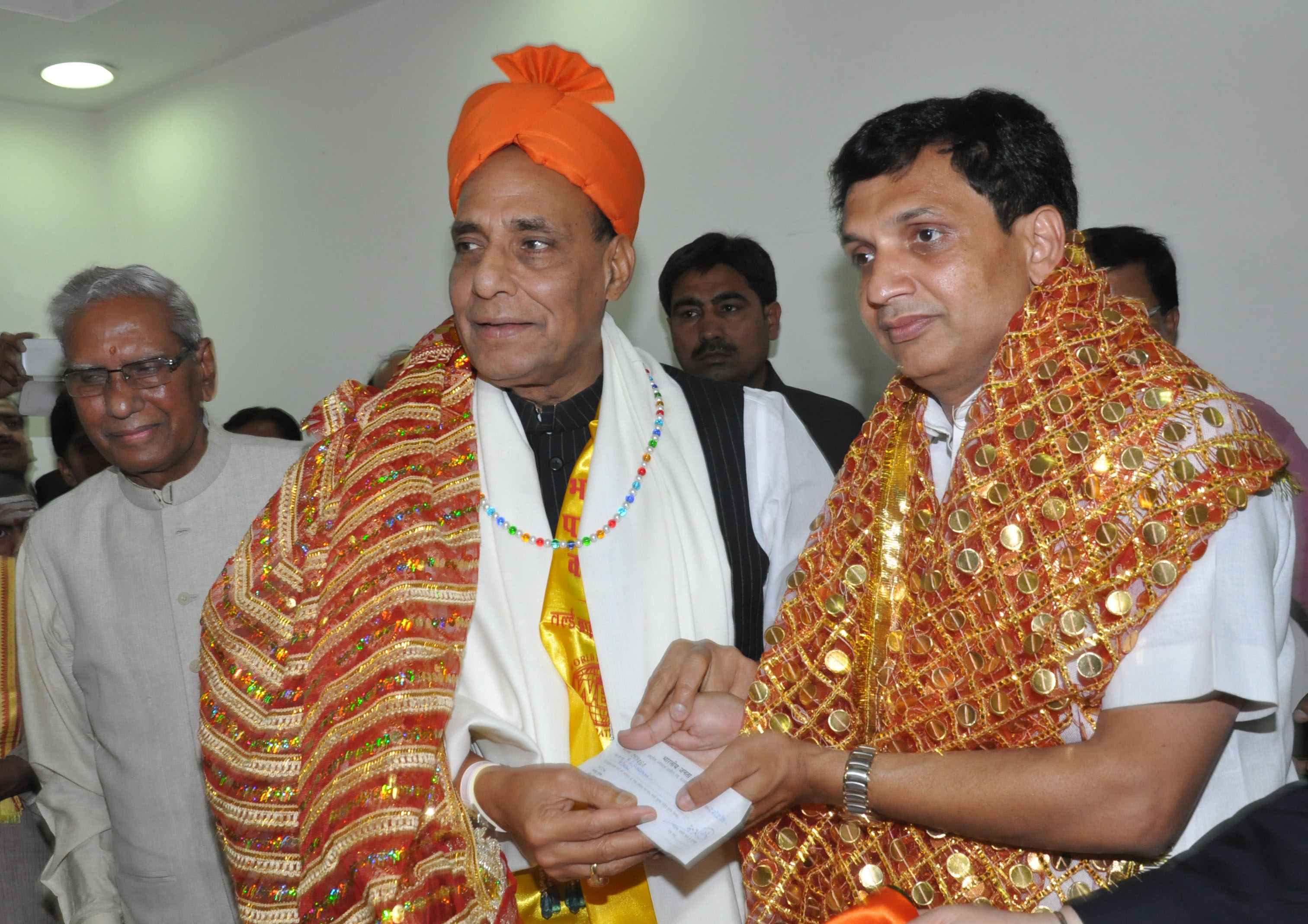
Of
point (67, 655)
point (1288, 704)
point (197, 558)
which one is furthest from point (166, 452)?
point (1288, 704)

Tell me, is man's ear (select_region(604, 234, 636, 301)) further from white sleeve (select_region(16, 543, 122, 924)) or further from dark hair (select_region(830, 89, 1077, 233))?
white sleeve (select_region(16, 543, 122, 924))

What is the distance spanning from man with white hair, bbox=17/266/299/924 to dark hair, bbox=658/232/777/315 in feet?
6.34

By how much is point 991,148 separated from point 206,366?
197 centimetres

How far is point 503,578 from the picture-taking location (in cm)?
203

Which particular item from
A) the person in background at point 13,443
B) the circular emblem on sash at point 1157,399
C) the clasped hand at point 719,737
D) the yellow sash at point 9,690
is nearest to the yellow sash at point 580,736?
the clasped hand at point 719,737

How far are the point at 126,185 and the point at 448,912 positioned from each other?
250 inches

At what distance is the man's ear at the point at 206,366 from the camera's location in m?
2.73

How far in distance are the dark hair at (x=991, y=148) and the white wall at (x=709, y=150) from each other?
1.90 meters

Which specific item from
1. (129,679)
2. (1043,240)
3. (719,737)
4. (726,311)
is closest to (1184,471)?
(1043,240)

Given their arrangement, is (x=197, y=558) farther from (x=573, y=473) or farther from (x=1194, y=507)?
(x=1194, y=507)

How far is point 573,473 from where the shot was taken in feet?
7.21

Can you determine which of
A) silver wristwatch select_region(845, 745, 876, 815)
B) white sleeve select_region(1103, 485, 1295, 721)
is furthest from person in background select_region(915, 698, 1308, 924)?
silver wristwatch select_region(845, 745, 876, 815)

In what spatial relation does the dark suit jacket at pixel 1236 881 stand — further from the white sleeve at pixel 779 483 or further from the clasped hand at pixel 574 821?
the white sleeve at pixel 779 483

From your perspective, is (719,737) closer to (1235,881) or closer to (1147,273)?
(1235,881)
